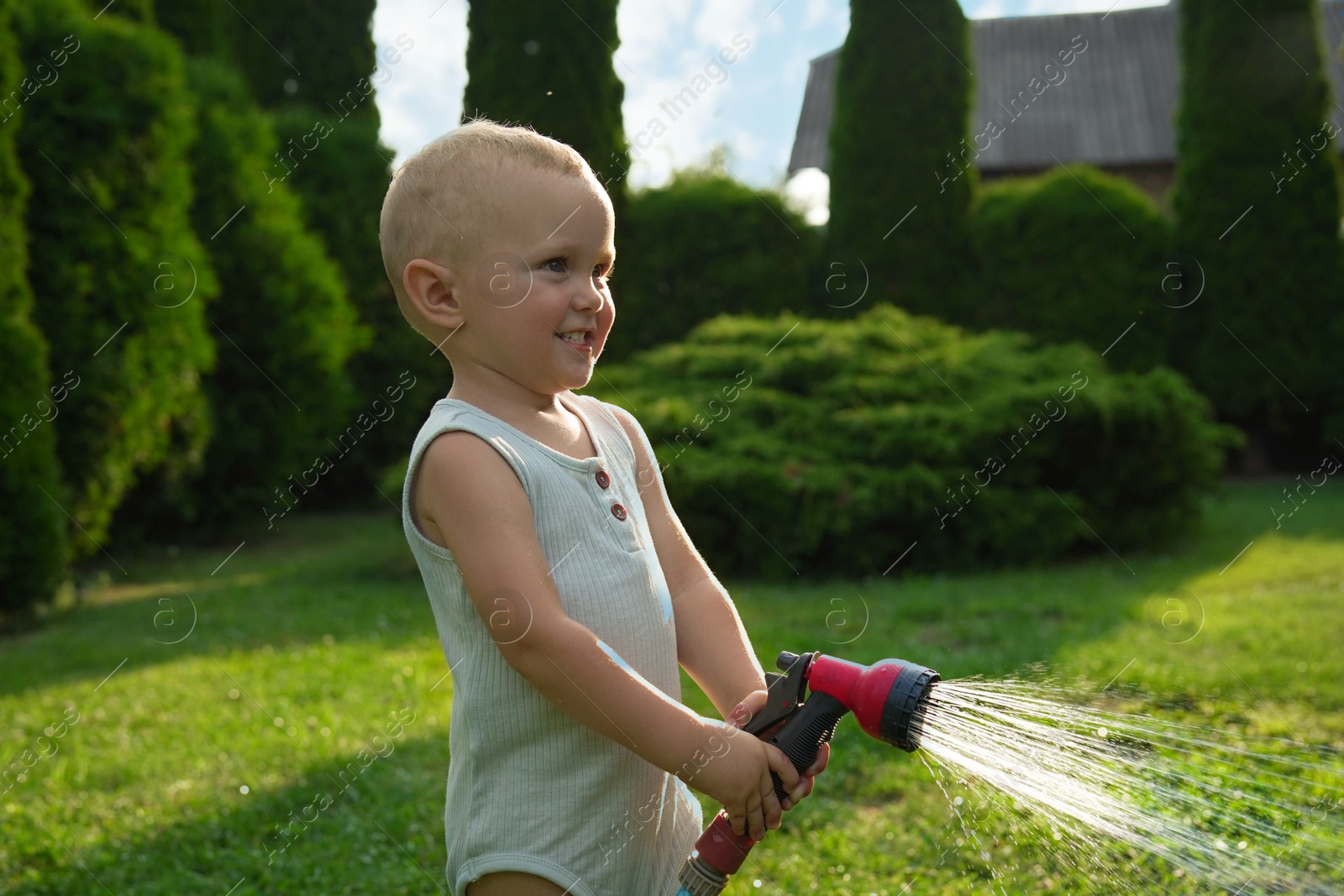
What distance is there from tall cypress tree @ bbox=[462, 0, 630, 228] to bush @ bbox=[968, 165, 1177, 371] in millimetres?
4656

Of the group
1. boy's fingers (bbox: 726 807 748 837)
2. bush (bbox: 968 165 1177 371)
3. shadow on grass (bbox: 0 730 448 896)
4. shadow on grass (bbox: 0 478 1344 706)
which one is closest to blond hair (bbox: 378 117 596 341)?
boy's fingers (bbox: 726 807 748 837)

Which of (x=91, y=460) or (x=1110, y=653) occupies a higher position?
(x=91, y=460)

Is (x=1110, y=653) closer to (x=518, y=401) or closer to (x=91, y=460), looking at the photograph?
(x=518, y=401)

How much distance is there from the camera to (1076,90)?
1031 inches

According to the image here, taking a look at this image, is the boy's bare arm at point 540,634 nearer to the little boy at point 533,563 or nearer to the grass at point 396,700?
the little boy at point 533,563

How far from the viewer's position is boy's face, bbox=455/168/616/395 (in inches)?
70.7

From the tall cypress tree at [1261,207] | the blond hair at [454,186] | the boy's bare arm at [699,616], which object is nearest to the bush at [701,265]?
the tall cypress tree at [1261,207]

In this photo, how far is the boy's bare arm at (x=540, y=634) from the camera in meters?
1.67

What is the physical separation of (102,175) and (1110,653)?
23.7 ft

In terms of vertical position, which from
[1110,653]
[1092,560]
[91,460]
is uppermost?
[91,460]

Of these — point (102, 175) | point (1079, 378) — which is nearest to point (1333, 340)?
point (1079, 378)

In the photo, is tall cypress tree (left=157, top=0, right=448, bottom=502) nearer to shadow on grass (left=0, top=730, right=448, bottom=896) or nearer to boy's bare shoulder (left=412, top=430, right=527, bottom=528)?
shadow on grass (left=0, top=730, right=448, bottom=896)

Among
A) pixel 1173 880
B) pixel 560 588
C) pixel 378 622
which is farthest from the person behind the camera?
pixel 378 622

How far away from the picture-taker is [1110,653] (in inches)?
207
